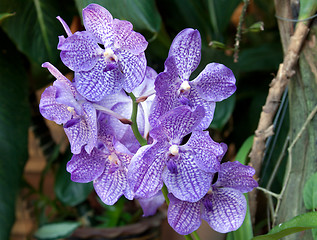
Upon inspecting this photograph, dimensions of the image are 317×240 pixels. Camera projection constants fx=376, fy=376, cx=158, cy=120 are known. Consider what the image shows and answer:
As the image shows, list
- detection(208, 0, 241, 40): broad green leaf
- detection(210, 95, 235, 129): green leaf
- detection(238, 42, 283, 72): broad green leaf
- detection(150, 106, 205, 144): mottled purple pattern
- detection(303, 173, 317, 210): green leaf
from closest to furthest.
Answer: detection(150, 106, 205, 144): mottled purple pattern, detection(303, 173, 317, 210): green leaf, detection(210, 95, 235, 129): green leaf, detection(208, 0, 241, 40): broad green leaf, detection(238, 42, 283, 72): broad green leaf

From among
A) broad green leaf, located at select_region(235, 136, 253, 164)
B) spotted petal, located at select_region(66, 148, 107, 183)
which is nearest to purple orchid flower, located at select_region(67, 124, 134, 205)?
spotted petal, located at select_region(66, 148, 107, 183)

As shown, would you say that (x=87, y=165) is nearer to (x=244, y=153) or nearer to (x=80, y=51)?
(x=80, y=51)

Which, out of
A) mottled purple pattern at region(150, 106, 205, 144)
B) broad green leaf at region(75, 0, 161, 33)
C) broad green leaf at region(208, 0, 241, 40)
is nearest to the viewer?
→ mottled purple pattern at region(150, 106, 205, 144)

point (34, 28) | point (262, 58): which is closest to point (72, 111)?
point (34, 28)

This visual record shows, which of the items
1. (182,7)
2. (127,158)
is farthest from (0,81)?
(127,158)

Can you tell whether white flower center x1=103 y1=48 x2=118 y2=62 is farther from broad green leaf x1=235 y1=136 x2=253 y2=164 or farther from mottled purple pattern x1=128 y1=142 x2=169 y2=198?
broad green leaf x1=235 y1=136 x2=253 y2=164
